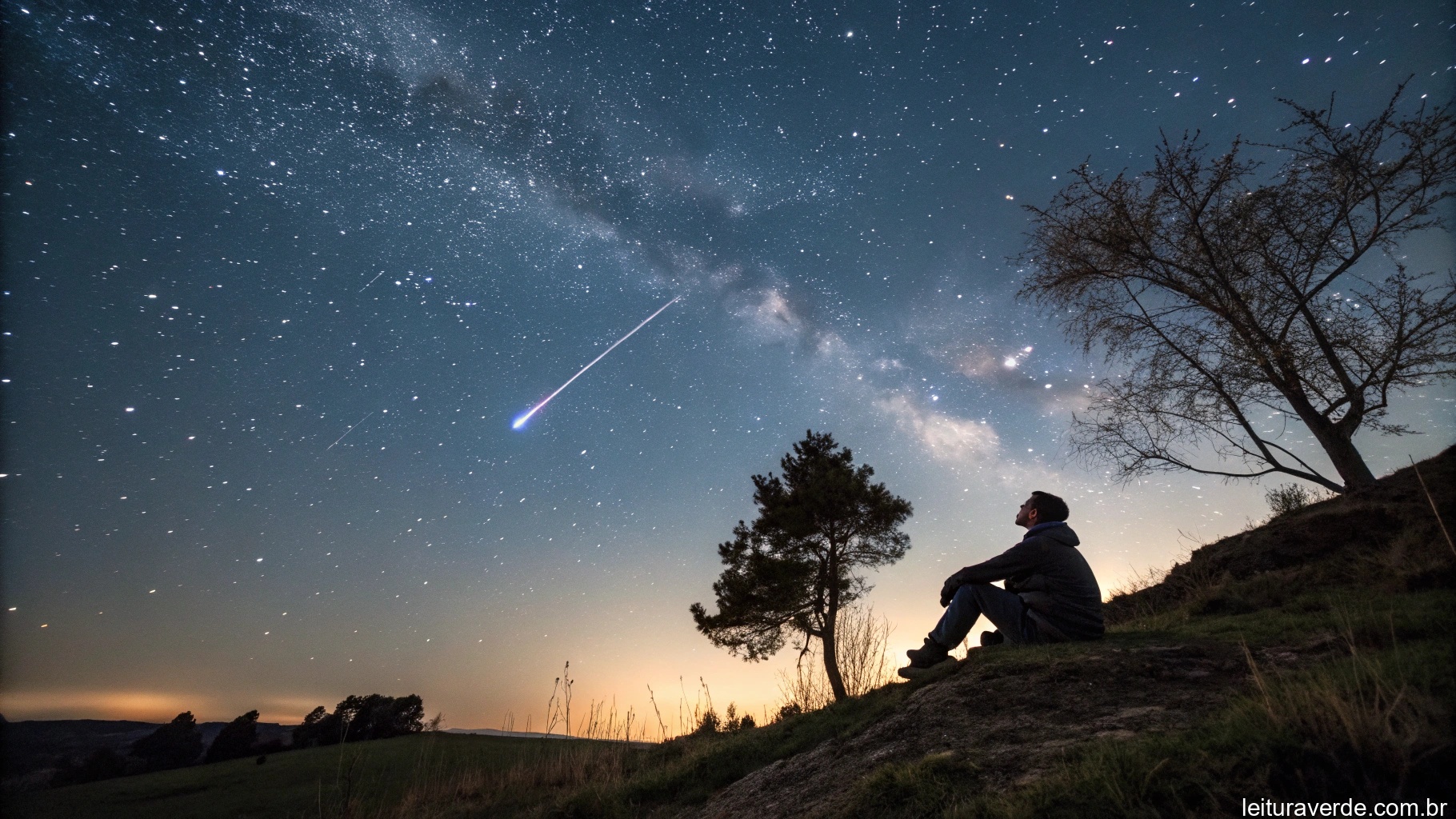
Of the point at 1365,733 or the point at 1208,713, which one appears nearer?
the point at 1365,733

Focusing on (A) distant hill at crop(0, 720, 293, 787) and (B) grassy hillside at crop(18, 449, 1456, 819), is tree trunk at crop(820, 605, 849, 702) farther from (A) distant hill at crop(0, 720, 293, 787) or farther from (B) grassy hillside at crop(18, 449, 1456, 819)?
(A) distant hill at crop(0, 720, 293, 787)

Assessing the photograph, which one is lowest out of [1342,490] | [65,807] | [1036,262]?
[65,807]

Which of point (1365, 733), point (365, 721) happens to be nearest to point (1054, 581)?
point (1365, 733)

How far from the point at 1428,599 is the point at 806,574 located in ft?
52.1

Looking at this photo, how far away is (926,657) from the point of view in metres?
5.32

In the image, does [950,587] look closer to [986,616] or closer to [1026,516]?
[986,616]

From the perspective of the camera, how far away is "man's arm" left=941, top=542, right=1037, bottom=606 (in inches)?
195

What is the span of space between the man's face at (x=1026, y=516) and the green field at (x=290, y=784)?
802 cm

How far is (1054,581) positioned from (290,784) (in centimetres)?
1635

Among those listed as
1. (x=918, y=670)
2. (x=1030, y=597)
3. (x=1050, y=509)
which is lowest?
(x=918, y=670)

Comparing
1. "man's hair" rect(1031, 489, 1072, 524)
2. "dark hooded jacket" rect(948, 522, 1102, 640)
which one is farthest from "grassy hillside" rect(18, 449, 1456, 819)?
"man's hair" rect(1031, 489, 1072, 524)

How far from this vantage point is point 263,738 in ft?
67.3

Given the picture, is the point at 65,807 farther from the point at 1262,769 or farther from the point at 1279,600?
the point at 1279,600

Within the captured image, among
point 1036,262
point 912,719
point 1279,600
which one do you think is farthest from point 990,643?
point 1036,262
